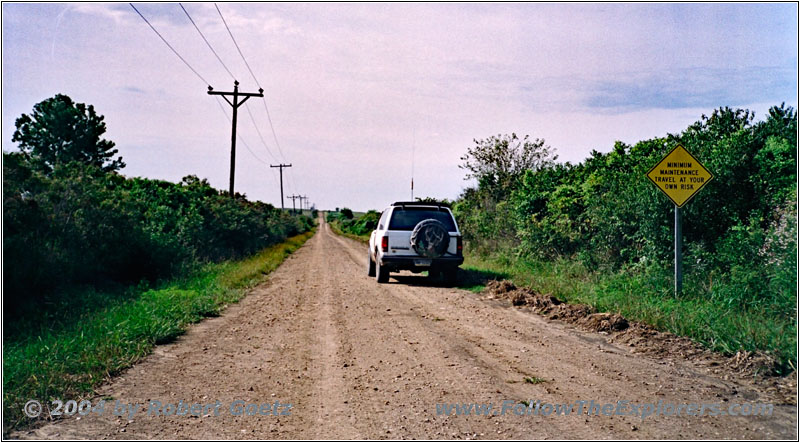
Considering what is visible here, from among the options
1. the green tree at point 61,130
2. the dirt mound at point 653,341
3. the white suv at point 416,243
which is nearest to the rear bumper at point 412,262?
the white suv at point 416,243

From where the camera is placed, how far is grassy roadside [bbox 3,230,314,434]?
5.67 m

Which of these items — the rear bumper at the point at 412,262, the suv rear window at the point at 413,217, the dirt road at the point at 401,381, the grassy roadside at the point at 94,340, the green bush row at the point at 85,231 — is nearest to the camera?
the dirt road at the point at 401,381

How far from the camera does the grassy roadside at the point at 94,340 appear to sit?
5.67m

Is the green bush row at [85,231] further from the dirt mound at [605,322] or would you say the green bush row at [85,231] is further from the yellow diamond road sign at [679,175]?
the yellow diamond road sign at [679,175]

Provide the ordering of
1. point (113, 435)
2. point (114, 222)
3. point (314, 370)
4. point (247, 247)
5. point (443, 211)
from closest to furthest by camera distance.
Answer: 1. point (113, 435)
2. point (314, 370)
3. point (114, 222)
4. point (443, 211)
5. point (247, 247)

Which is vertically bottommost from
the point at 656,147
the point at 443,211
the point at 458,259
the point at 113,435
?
the point at 113,435

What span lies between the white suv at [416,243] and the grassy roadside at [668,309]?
172 centimetres

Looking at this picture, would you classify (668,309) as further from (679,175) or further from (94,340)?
(94,340)

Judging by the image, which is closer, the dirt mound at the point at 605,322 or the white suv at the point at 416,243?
the dirt mound at the point at 605,322

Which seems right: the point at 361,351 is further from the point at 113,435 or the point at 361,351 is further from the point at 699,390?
the point at 699,390

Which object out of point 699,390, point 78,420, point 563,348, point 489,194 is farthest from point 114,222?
point 489,194

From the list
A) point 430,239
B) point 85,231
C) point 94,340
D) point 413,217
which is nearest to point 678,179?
point 430,239

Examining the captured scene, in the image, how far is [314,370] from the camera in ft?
21.6

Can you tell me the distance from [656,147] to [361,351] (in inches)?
412
